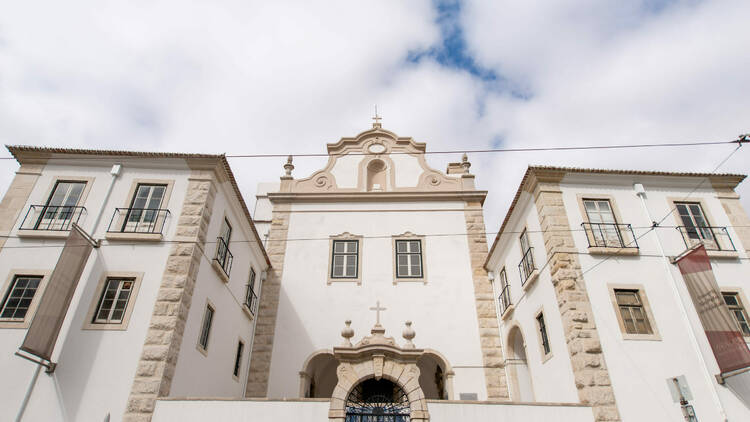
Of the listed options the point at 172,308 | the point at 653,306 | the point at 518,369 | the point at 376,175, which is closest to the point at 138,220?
the point at 172,308

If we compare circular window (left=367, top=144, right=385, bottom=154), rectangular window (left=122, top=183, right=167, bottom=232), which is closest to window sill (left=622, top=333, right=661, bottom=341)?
rectangular window (left=122, top=183, right=167, bottom=232)

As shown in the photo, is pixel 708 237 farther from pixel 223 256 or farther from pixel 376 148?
pixel 223 256

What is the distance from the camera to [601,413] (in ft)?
31.7

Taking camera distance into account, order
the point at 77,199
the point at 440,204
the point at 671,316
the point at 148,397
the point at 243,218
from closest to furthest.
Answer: the point at 148,397 < the point at 671,316 < the point at 77,199 < the point at 243,218 < the point at 440,204

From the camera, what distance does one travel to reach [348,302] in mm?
16484

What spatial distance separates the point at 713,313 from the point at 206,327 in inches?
496

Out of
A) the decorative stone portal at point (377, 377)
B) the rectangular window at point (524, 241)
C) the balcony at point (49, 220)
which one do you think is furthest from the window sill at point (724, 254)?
the balcony at point (49, 220)

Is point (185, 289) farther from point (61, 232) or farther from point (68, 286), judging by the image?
point (61, 232)

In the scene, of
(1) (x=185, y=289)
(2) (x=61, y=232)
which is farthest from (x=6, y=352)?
(1) (x=185, y=289)

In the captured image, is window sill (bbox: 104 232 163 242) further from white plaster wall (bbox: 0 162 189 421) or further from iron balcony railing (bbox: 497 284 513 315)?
iron balcony railing (bbox: 497 284 513 315)

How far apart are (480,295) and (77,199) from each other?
1316 cm

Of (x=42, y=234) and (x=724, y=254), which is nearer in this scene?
(x=42, y=234)

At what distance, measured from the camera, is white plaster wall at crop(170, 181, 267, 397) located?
11.1 meters

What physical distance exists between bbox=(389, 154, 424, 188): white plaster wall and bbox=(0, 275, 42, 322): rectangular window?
515 inches
